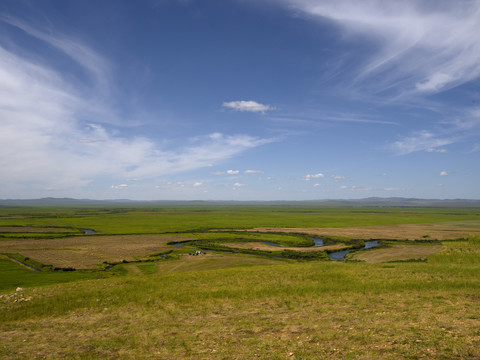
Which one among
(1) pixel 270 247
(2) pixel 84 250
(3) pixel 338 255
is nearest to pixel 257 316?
(3) pixel 338 255

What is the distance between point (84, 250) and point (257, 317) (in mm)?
65634

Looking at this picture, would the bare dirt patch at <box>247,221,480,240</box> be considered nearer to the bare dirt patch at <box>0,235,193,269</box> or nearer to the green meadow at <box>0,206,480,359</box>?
the bare dirt patch at <box>0,235,193,269</box>

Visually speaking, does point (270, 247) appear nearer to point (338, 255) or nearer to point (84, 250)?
point (338, 255)

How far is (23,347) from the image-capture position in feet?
60.1

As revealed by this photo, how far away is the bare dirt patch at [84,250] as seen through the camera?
60.6m

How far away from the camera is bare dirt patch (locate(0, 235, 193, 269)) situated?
60597 mm

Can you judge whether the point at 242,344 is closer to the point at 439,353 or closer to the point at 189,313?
the point at 189,313

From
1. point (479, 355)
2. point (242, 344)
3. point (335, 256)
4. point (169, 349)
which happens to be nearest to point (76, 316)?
point (169, 349)

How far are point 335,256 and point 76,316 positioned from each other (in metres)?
56.0

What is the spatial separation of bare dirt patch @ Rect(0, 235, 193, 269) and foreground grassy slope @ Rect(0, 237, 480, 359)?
28063mm

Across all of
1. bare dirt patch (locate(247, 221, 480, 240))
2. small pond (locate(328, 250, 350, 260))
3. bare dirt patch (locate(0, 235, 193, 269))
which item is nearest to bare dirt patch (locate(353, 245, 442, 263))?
small pond (locate(328, 250, 350, 260))

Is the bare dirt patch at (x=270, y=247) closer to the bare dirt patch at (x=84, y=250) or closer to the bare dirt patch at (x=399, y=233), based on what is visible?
the bare dirt patch at (x=84, y=250)

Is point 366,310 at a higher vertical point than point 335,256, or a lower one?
higher

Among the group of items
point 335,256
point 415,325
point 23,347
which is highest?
point 415,325
